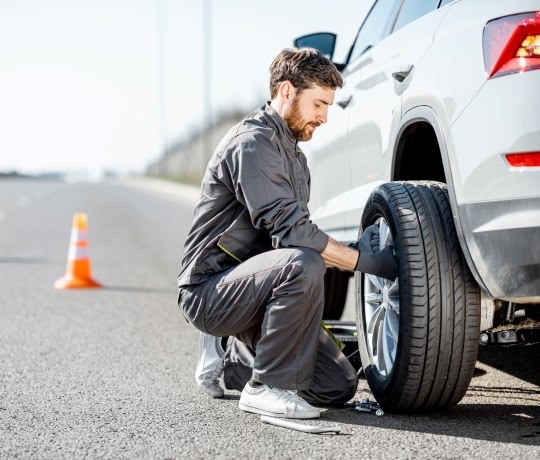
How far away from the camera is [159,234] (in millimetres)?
15414

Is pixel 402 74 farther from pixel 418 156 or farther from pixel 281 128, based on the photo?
pixel 281 128

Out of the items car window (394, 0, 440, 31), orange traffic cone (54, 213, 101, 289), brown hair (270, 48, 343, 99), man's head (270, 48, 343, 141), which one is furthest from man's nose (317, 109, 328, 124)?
orange traffic cone (54, 213, 101, 289)

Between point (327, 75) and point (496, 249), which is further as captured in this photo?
point (327, 75)

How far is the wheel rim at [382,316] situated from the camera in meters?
3.76

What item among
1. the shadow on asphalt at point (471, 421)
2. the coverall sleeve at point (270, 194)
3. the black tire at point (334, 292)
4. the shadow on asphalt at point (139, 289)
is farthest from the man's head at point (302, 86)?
the shadow on asphalt at point (139, 289)

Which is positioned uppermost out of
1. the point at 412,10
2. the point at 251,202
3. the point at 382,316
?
the point at 412,10

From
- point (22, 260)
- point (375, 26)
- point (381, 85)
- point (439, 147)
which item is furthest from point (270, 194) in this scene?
point (22, 260)

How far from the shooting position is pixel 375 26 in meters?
5.19

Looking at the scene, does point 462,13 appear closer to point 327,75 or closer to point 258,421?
point 327,75

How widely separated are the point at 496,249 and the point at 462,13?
93 cm

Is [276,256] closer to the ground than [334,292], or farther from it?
farther from it

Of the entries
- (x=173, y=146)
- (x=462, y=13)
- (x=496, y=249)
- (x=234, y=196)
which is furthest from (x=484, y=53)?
(x=173, y=146)

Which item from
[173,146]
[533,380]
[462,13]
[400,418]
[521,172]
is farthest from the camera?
[173,146]

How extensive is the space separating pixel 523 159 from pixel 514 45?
391mm
